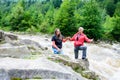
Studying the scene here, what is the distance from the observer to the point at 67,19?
6594 centimetres

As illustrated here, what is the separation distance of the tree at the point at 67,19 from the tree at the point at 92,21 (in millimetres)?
2315

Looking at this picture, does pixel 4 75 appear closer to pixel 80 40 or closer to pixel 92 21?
pixel 80 40

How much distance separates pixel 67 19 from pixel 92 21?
4759 millimetres

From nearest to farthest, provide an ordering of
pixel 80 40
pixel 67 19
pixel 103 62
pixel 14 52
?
1. pixel 14 52
2. pixel 80 40
3. pixel 103 62
4. pixel 67 19

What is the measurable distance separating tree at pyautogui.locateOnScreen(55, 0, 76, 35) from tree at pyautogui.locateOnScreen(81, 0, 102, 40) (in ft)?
7.60

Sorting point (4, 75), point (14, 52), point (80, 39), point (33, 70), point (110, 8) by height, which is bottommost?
point (110, 8)

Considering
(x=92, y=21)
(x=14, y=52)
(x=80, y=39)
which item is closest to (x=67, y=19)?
(x=92, y=21)

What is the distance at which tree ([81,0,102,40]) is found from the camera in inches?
2509

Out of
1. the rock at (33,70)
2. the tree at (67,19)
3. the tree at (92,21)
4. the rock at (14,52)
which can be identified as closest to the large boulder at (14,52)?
the rock at (14,52)

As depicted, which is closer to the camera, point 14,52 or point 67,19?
point 14,52

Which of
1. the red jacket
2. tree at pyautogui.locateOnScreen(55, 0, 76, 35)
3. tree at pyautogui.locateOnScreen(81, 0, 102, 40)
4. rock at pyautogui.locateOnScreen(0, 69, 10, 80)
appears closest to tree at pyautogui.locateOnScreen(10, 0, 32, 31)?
tree at pyautogui.locateOnScreen(55, 0, 76, 35)

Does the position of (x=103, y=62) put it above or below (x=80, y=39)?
below

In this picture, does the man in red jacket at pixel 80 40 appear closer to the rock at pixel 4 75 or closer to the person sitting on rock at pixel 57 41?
the person sitting on rock at pixel 57 41

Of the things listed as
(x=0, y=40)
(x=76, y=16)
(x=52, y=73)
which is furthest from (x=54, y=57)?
(x=76, y=16)
